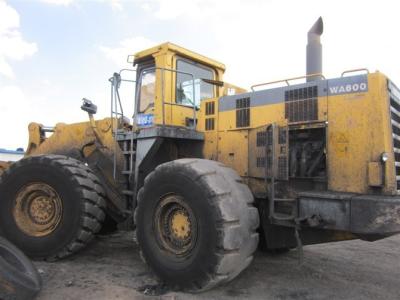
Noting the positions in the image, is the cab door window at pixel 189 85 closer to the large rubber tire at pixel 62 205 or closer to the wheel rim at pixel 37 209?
the large rubber tire at pixel 62 205

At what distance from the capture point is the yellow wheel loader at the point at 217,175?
4.96 m

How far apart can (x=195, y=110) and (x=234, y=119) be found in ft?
3.08

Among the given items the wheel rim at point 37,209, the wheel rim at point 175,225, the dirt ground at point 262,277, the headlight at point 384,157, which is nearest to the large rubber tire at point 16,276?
the dirt ground at point 262,277

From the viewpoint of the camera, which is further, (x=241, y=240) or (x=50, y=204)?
(x=50, y=204)

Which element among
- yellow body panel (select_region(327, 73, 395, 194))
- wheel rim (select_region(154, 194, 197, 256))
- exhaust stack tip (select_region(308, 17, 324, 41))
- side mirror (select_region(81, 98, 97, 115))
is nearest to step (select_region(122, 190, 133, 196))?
wheel rim (select_region(154, 194, 197, 256))

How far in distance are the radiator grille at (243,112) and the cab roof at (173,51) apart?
151 cm

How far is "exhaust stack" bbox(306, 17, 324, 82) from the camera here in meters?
6.55

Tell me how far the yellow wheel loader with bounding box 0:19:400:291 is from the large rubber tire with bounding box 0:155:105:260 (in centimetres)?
2

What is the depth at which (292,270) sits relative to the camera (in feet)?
21.1

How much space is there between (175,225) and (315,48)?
332 centimetres

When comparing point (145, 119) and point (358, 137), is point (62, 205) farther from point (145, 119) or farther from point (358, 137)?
point (358, 137)

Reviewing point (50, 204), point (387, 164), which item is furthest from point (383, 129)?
point (50, 204)

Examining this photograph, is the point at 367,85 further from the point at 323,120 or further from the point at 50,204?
the point at 50,204

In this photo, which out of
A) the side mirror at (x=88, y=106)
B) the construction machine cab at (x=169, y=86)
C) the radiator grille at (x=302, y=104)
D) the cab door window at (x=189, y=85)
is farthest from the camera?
the side mirror at (x=88, y=106)
